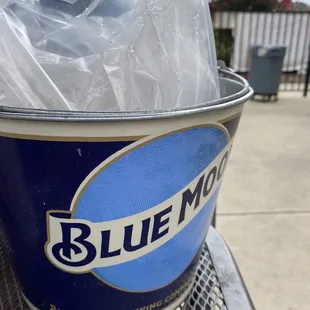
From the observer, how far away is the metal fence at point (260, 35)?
17.6 feet

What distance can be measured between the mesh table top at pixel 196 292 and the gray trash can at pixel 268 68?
3.58m

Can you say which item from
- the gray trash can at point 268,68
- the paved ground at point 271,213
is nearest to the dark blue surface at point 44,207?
the paved ground at point 271,213

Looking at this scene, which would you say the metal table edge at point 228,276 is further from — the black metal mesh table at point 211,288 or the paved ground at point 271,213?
the paved ground at point 271,213

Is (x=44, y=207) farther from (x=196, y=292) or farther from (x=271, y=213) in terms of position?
(x=271, y=213)

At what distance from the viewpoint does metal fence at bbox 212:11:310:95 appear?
5375 mm

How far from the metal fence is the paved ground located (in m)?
2.78

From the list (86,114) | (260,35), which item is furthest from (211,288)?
(260,35)

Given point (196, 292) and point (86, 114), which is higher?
point (86, 114)

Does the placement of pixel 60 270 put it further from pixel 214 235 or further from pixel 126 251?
pixel 214 235

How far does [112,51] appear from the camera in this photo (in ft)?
1.89

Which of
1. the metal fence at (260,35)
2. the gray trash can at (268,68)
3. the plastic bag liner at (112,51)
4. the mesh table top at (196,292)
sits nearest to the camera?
the plastic bag liner at (112,51)

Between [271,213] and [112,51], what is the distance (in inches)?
54.2

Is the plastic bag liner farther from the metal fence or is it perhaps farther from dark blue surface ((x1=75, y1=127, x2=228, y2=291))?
the metal fence

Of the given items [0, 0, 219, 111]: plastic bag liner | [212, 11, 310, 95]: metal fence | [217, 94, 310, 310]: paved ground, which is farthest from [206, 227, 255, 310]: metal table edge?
[212, 11, 310, 95]: metal fence
